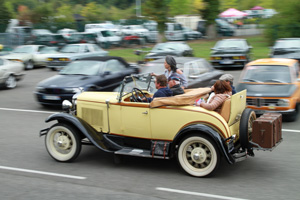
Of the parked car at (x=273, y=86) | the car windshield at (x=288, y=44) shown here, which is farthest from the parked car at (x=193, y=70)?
the car windshield at (x=288, y=44)

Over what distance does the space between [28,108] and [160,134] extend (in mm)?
7390

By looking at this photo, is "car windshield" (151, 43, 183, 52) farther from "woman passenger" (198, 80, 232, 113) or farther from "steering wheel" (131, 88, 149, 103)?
"woman passenger" (198, 80, 232, 113)

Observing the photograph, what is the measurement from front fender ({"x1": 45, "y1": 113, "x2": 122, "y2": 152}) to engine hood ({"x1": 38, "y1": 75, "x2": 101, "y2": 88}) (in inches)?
199

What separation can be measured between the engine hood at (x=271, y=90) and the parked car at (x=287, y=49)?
306 inches

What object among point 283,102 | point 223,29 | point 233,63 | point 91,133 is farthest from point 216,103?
point 223,29

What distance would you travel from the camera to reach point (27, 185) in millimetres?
6062

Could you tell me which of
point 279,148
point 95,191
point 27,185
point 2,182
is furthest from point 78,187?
point 279,148

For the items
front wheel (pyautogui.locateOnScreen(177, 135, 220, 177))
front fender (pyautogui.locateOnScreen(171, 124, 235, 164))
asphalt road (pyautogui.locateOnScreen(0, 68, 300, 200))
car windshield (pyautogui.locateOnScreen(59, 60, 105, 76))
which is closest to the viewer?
asphalt road (pyautogui.locateOnScreen(0, 68, 300, 200))

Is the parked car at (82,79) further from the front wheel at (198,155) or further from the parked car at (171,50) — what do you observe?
the parked car at (171,50)

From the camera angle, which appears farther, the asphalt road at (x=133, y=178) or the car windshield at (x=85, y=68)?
the car windshield at (x=85, y=68)

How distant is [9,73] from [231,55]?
35.3 feet

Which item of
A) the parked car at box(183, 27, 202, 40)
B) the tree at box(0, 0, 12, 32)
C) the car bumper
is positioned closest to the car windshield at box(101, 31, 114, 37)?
the parked car at box(183, 27, 202, 40)

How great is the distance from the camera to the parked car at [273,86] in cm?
1009

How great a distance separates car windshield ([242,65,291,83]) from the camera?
11.0 metres
